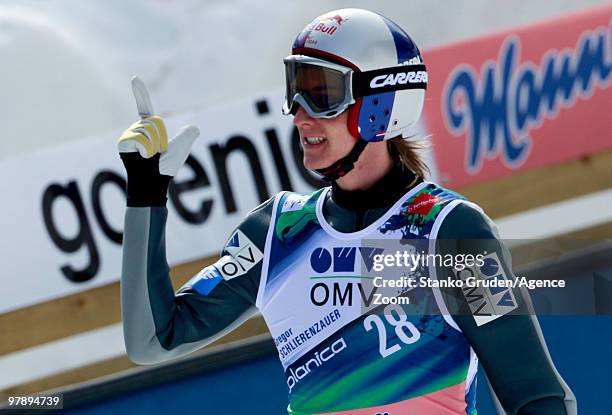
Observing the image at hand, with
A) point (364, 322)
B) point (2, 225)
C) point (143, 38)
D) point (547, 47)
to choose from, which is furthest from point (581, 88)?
point (364, 322)

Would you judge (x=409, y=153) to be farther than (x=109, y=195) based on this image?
No

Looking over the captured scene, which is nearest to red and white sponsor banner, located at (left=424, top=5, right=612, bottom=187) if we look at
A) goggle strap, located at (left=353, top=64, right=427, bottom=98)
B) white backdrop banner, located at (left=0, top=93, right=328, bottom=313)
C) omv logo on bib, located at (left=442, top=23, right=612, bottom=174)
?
omv logo on bib, located at (left=442, top=23, right=612, bottom=174)

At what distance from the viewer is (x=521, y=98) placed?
555 centimetres

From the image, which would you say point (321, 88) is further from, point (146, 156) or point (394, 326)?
point (394, 326)

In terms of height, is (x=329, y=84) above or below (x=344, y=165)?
above

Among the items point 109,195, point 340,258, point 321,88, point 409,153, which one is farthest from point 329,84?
point 109,195

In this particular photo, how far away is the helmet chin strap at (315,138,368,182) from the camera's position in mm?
2576

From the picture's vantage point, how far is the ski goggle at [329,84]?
2.58m

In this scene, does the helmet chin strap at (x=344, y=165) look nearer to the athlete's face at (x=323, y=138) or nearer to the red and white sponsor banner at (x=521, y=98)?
the athlete's face at (x=323, y=138)

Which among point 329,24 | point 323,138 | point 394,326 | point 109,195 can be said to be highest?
point 329,24

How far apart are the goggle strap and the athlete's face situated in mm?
83

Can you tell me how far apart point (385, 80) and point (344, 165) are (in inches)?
10.1

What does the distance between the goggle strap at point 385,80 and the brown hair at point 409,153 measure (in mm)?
138

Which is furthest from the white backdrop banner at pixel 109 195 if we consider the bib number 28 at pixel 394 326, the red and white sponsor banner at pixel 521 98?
the bib number 28 at pixel 394 326
